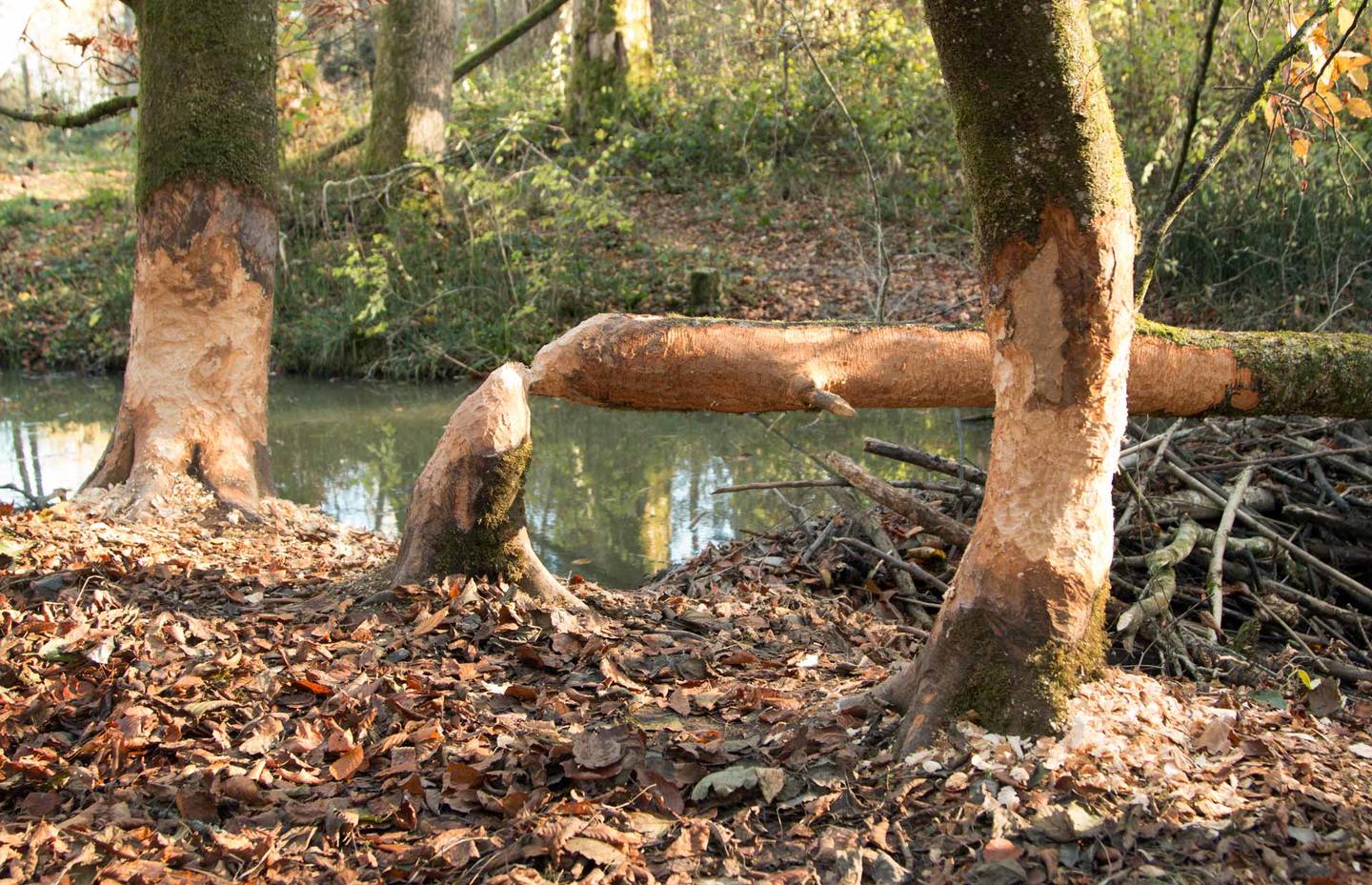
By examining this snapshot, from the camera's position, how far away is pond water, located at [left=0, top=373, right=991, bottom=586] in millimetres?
6906

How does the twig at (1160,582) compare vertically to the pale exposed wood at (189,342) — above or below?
below

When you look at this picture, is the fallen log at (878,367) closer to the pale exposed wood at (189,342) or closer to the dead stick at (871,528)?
the dead stick at (871,528)

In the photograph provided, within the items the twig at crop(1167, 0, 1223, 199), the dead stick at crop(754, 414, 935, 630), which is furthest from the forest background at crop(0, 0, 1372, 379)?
the twig at crop(1167, 0, 1223, 199)

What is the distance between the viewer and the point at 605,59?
1675cm

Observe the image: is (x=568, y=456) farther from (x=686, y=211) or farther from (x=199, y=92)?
(x=686, y=211)

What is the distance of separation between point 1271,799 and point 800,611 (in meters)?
2.09

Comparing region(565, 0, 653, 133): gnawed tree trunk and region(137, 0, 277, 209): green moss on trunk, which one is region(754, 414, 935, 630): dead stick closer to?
region(137, 0, 277, 209): green moss on trunk

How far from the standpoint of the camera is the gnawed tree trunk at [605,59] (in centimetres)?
1669

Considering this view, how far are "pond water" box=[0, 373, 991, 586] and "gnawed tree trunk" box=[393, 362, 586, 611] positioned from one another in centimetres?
197

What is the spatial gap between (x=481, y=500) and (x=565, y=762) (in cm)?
141

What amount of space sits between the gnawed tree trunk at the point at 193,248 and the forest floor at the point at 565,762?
164 centimetres

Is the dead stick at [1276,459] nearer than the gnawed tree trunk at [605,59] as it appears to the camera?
Yes

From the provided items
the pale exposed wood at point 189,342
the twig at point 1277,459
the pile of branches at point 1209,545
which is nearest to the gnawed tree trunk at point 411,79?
the pale exposed wood at point 189,342

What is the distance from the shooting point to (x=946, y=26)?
252 centimetres
